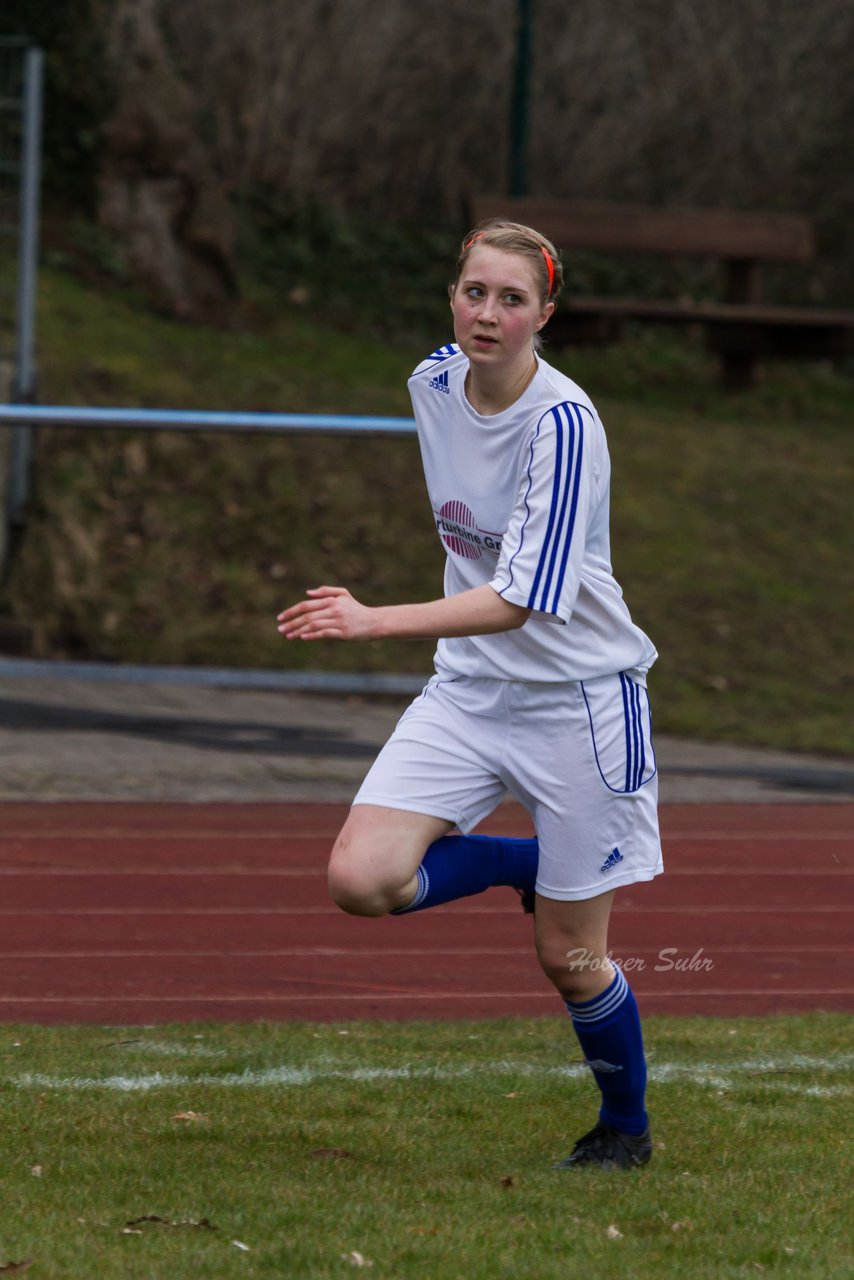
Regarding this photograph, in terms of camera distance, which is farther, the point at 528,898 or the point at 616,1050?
the point at 528,898

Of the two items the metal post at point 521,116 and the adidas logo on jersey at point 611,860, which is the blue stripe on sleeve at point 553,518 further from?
the metal post at point 521,116

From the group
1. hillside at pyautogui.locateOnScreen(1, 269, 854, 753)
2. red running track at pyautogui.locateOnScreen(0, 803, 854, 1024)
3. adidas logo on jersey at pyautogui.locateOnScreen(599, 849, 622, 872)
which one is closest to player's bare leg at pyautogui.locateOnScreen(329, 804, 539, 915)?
adidas logo on jersey at pyautogui.locateOnScreen(599, 849, 622, 872)

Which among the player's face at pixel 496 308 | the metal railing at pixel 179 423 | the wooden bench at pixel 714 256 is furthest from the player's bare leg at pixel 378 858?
the wooden bench at pixel 714 256

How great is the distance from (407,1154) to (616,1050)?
1.59 ft

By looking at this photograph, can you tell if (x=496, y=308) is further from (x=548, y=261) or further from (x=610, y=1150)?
(x=610, y=1150)

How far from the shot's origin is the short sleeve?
3627mm

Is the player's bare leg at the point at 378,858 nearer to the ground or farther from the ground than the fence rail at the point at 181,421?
farther from the ground

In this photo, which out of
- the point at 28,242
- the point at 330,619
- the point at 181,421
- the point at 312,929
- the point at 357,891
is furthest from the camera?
the point at 28,242

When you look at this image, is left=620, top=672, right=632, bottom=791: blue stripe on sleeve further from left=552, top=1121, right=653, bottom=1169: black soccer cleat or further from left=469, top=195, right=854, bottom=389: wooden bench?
left=469, top=195, right=854, bottom=389: wooden bench

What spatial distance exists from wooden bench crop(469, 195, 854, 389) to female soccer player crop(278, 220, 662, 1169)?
36.8 ft

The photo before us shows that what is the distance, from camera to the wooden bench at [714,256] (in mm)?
15070

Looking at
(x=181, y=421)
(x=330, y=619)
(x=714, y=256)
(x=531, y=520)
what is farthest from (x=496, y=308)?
(x=714, y=256)

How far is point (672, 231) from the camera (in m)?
16.0

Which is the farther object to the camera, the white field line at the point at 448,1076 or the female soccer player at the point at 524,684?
the white field line at the point at 448,1076
